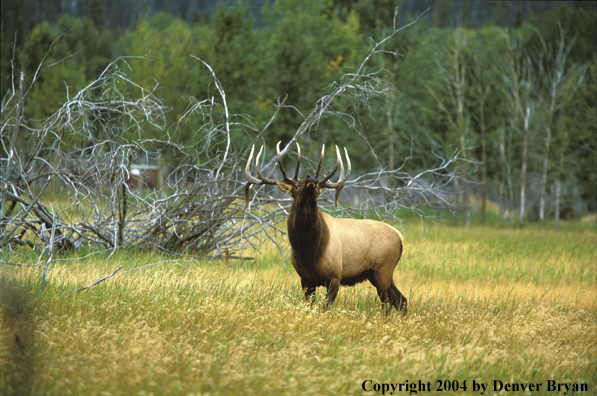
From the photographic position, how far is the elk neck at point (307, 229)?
543 centimetres

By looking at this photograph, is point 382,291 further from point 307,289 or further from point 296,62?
point 296,62

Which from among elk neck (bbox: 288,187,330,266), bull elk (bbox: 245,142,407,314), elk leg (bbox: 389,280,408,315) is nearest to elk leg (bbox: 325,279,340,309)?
bull elk (bbox: 245,142,407,314)

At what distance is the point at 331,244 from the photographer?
19.2 feet

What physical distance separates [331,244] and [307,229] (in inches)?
16.8

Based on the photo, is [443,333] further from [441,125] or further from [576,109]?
[576,109]

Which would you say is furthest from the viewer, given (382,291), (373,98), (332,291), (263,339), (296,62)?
(373,98)

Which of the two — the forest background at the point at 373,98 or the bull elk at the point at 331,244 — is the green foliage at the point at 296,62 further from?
the bull elk at the point at 331,244

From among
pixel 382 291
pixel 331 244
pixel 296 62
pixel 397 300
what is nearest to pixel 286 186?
pixel 331 244

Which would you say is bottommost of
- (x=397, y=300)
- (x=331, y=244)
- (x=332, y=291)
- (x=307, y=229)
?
(x=397, y=300)

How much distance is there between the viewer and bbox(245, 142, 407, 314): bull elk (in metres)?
5.48

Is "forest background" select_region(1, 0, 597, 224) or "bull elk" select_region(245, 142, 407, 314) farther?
"forest background" select_region(1, 0, 597, 224)

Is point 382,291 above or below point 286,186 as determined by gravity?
below

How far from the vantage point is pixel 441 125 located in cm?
2536

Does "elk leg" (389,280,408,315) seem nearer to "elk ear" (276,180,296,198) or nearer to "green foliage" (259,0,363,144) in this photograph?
"elk ear" (276,180,296,198)
